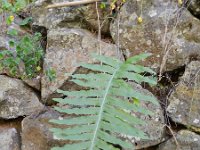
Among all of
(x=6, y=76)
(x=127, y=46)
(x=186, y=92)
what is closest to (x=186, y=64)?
(x=186, y=92)

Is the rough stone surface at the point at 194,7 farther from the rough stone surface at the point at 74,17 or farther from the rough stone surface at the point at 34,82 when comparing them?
the rough stone surface at the point at 34,82

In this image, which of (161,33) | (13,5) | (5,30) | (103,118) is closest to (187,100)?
(161,33)

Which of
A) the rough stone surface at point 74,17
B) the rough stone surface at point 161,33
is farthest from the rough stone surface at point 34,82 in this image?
the rough stone surface at point 161,33

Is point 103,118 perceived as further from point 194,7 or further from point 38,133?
point 194,7

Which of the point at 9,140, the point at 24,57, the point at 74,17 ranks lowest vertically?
the point at 9,140

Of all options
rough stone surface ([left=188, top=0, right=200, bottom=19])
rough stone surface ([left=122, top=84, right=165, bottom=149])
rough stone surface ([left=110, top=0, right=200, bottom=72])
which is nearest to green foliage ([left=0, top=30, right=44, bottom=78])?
rough stone surface ([left=110, top=0, right=200, bottom=72])

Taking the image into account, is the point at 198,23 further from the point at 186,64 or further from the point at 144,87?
the point at 144,87
